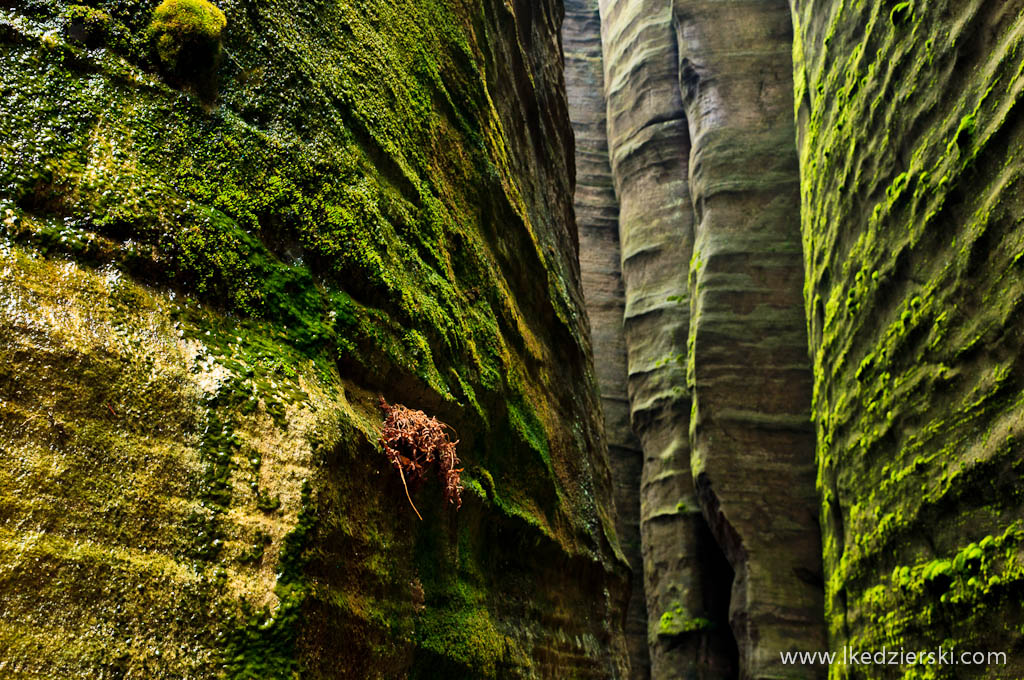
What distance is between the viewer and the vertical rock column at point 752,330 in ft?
27.7

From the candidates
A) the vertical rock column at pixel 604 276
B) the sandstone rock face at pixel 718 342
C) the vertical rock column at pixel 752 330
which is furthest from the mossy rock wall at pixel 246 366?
A: the vertical rock column at pixel 604 276

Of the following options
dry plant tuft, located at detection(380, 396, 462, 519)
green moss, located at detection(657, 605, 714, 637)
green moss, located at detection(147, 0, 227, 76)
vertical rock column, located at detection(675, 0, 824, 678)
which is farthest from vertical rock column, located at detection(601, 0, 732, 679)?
green moss, located at detection(147, 0, 227, 76)

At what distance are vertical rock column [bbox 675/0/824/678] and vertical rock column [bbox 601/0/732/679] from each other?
2.70 ft

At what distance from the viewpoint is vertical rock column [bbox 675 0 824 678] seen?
27.7 feet

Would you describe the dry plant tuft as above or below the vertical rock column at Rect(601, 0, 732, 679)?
below

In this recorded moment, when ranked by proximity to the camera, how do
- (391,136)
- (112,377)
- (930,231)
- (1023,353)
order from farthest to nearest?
(930,231) → (1023,353) → (391,136) → (112,377)

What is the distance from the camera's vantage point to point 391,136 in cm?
322

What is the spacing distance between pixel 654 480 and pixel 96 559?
10.2 meters

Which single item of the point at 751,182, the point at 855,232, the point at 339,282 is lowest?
the point at 339,282

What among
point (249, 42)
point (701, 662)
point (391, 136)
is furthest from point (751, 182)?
point (249, 42)

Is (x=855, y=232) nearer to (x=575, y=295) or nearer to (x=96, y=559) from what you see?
(x=575, y=295)

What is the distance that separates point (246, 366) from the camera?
6.37 ft

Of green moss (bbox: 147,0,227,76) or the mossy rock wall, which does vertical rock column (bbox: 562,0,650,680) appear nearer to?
the mossy rock wall

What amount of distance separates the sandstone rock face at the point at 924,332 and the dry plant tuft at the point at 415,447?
3581mm
